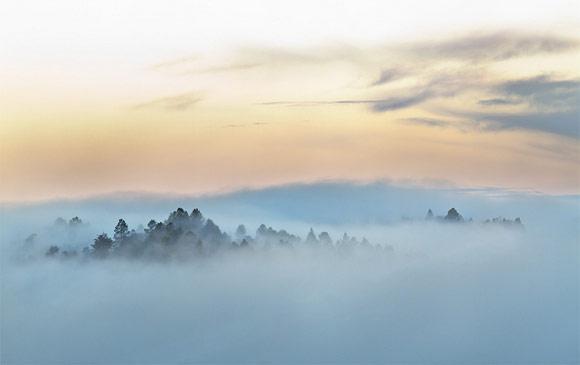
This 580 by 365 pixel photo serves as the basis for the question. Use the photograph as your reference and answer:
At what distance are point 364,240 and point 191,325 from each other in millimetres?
46027

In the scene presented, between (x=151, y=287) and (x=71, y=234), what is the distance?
93.9 feet

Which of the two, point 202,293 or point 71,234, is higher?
point 71,234

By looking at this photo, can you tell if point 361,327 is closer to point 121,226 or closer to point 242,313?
point 242,313

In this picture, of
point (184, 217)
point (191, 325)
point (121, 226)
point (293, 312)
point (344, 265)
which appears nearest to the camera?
point (184, 217)

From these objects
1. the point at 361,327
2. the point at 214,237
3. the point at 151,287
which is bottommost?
the point at 361,327

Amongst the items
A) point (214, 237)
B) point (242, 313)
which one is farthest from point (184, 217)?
point (242, 313)

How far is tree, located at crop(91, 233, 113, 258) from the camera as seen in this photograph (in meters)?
148

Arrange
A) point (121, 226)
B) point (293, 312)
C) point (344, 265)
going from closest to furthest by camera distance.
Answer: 1. point (121, 226)
2. point (344, 265)
3. point (293, 312)

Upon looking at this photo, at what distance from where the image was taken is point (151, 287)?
166375 mm

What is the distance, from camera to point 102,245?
15062 centimetres

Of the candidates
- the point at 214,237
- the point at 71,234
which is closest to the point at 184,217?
the point at 214,237

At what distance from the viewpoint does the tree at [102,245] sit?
148 m

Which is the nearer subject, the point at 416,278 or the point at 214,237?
the point at 214,237

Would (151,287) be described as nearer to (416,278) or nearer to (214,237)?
(214,237)
